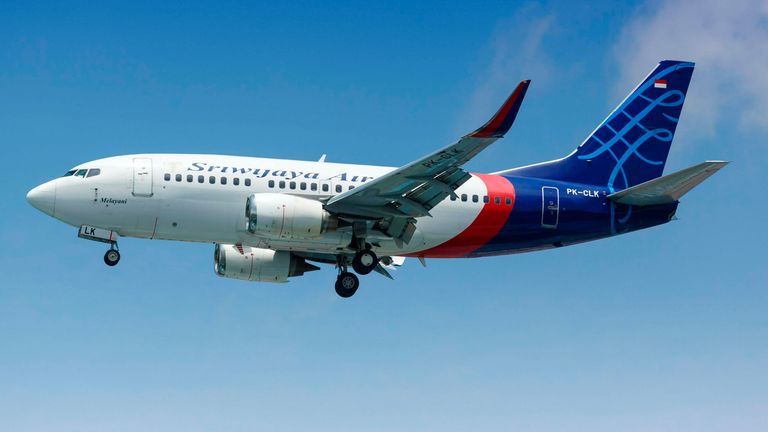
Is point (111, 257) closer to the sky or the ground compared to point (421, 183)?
closer to the ground

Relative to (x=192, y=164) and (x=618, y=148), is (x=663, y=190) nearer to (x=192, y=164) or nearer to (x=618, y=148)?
(x=618, y=148)

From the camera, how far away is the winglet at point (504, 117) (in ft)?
104

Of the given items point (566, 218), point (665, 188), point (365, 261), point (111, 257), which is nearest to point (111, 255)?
point (111, 257)

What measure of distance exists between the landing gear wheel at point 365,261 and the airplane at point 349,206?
0.05m

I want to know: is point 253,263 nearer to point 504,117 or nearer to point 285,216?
point 285,216

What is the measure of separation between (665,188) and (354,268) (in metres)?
11.8

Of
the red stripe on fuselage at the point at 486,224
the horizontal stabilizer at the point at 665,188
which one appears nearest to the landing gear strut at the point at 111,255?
the red stripe on fuselage at the point at 486,224

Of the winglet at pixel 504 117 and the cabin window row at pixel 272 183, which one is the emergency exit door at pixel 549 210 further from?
the winglet at pixel 504 117

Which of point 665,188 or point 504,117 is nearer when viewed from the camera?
point 504,117

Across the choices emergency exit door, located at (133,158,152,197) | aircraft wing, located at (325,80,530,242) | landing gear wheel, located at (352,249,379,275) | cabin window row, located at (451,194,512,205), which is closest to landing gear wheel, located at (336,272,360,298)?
landing gear wheel, located at (352,249,379,275)

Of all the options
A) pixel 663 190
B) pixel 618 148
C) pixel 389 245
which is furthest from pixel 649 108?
pixel 389 245

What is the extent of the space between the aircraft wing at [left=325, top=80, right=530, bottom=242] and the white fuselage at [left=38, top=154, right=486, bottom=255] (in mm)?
1617

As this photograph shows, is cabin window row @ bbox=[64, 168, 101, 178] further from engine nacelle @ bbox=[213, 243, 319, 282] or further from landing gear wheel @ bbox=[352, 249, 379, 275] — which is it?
landing gear wheel @ bbox=[352, 249, 379, 275]

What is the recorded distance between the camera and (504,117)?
31953 mm
